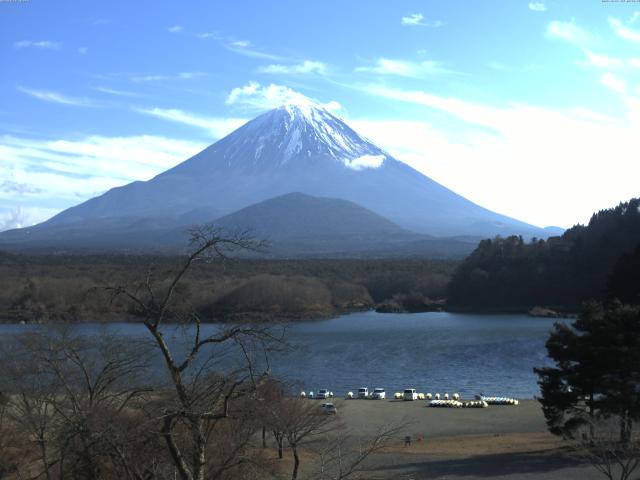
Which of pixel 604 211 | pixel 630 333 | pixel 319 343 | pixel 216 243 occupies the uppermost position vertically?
pixel 604 211

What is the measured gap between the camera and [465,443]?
47.5 feet

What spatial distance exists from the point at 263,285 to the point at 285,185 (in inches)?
3564

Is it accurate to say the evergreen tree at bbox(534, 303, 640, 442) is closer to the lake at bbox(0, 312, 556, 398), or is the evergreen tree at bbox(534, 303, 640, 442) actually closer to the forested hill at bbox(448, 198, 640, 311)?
the lake at bbox(0, 312, 556, 398)

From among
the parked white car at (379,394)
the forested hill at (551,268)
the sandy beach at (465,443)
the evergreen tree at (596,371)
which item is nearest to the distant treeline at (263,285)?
the forested hill at (551,268)

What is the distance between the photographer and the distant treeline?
131 ft

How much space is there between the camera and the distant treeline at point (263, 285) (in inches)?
1577

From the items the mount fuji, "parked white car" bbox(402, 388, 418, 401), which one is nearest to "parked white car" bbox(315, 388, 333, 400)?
"parked white car" bbox(402, 388, 418, 401)

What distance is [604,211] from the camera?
49812 mm

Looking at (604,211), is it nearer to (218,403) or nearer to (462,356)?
(462,356)

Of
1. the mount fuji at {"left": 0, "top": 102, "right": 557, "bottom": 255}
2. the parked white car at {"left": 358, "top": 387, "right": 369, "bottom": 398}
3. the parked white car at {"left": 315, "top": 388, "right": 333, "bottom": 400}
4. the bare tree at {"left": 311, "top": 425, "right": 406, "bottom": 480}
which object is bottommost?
the parked white car at {"left": 358, "top": 387, "right": 369, "bottom": 398}

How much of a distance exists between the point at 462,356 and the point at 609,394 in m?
16.2

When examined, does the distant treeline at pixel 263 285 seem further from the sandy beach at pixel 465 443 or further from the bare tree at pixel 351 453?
the bare tree at pixel 351 453

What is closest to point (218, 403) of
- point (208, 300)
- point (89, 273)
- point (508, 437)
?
point (508, 437)

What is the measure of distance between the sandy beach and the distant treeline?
1738 centimetres
